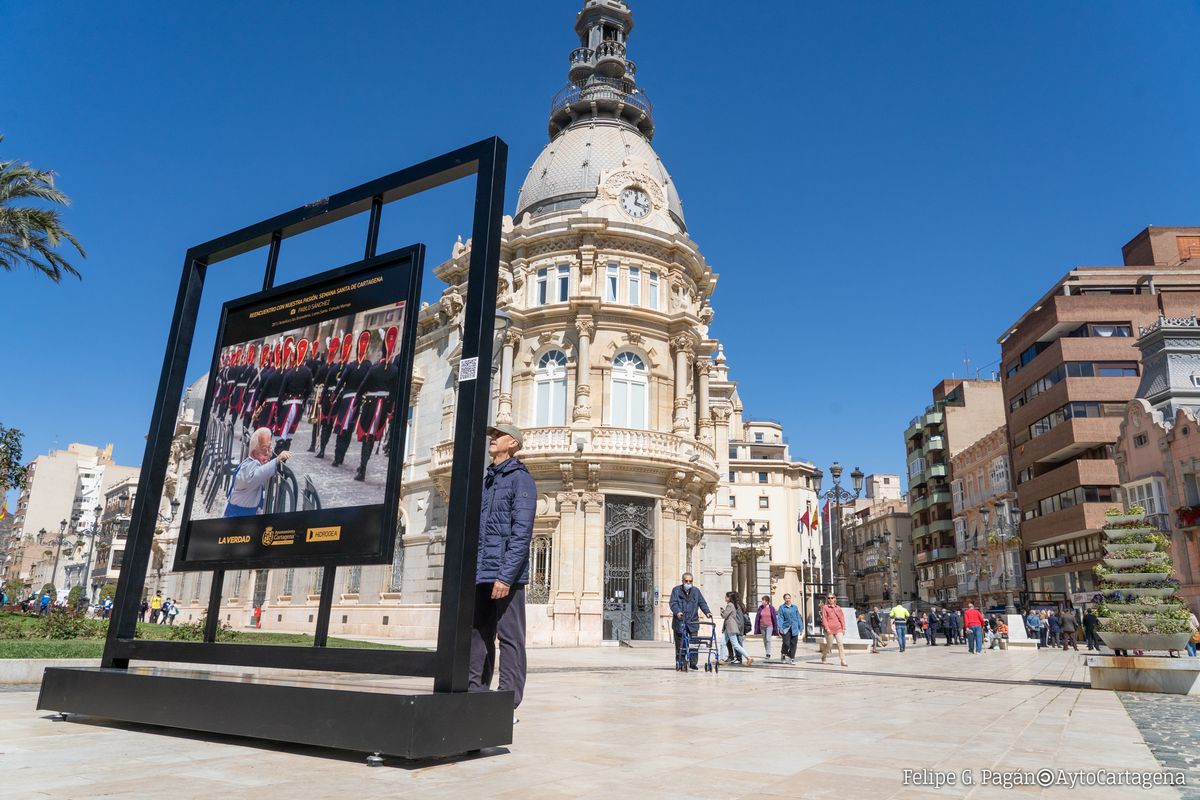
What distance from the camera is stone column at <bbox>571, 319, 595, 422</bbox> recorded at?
26.8 meters

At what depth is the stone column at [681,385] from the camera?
27844mm

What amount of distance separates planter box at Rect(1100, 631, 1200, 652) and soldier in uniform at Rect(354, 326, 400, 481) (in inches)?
448

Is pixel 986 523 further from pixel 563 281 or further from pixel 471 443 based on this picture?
pixel 471 443

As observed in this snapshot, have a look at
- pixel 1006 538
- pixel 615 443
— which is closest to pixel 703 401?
pixel 615 443

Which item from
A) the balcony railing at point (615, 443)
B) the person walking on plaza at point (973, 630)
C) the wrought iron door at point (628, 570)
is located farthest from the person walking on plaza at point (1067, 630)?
the wrought iron door at point (628, 570)

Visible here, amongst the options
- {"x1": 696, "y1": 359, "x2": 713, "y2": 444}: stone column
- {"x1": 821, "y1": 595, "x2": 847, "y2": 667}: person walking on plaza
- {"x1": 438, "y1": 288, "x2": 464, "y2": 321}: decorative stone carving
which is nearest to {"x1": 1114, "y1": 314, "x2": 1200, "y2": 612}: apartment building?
{"x1": 696, "y1": 359, "x2": 713, "y2": 444}: stone column

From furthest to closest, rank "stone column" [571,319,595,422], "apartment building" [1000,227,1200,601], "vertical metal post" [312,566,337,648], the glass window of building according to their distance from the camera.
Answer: "apartment building" [1000,227,1200,601] < the glass window of building < "stone column" [571,319,595,422] < "vertical metal post" [312,566,337,648]

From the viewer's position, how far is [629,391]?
28.0m

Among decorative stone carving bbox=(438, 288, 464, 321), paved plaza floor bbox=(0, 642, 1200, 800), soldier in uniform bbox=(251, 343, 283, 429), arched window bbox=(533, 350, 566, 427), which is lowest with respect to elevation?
paved plaza floor bbox=(0, 642, 1200, 800)

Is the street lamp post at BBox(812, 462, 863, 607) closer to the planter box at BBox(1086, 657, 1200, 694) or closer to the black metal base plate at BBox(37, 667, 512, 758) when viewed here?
the planter box at BBox(1086, 657, 1200, 694)

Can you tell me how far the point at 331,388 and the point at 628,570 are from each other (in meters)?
21.2

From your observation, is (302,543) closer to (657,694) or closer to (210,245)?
(210,245)

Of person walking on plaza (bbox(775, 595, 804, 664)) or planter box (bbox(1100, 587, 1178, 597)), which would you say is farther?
person walking on plaza (bbox(775, 595, 804, 664))

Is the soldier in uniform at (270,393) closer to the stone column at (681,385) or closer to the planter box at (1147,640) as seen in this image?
the planter box at (1147,640)
